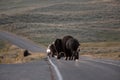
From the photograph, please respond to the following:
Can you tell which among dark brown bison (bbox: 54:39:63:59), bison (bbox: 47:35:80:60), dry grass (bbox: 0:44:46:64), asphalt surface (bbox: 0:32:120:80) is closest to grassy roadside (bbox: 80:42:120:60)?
dry grass (bbox: 0:44:46:64)

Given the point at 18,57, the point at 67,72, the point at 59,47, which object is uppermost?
the point at 67,72

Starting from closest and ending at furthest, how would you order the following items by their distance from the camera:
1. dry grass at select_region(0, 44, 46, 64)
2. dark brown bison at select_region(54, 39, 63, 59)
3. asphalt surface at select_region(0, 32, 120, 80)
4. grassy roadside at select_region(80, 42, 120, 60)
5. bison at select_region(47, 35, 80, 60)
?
1. asphalt surface at select_region(0, 32, 120, 80)
2. bison at select_region(47, 35, 80, 60)
3. dark brown bison at select_region(54, 39, 63, 59)
4. dry grass at select_region(0, 44, 46, 64)
5. grassy roadside at select_region(80, 42, 120, 60)

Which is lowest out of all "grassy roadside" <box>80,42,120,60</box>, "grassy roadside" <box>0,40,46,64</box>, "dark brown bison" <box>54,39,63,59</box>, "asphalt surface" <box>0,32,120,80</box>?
"grassy roadside" <box>80,42,120,60</box>

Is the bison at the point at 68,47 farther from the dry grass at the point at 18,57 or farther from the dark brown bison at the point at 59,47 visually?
the dry grass at the point at 18,57

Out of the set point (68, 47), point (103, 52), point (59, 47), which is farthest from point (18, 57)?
point (68, 47)

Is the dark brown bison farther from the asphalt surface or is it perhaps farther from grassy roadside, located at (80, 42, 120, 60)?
the asphalt surface

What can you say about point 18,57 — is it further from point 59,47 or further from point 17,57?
point 59,47

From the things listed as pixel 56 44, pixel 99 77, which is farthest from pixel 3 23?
pixel 99 77

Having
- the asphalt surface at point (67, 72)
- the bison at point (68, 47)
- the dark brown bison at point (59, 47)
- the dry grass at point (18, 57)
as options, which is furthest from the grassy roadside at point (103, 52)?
the asphalt surface at point (67, 72)

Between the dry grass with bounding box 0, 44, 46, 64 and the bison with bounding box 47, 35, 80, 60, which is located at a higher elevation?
the bison with bounding box 47, 35, 80, 60

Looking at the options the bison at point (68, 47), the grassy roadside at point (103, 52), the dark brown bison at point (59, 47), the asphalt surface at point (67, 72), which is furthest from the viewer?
the grassy roadside at point (103, 52)

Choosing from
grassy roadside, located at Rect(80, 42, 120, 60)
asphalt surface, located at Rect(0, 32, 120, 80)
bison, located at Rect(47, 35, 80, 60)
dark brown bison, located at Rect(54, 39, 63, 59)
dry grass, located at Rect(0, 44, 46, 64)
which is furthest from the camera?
grassy roadside, located at Rect(80, 42, 120, 60)

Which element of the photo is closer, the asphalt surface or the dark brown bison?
the asphalt surface

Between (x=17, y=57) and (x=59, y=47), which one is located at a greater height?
(x=59, y=47)
